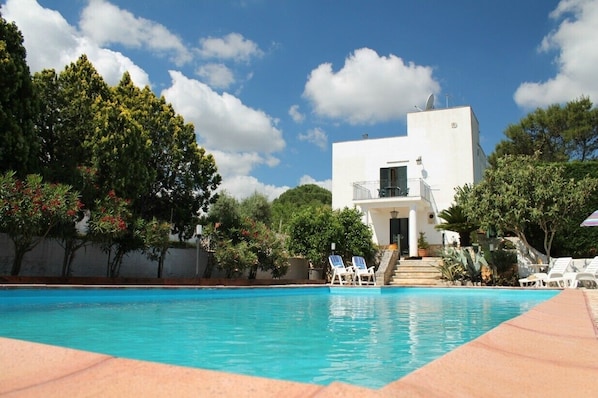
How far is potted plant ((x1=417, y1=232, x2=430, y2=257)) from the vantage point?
2123 centimetres

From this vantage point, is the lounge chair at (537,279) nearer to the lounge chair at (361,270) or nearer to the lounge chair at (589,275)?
the lounge chair at (589,275)

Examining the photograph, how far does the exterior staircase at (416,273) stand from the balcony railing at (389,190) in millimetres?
3889

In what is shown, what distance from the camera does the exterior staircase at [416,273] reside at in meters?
17.7

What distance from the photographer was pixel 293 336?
5098 millimetres

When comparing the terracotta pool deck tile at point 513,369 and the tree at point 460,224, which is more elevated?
the tree at point 460,224

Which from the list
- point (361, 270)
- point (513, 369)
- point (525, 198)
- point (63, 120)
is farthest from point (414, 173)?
point (513, 369)

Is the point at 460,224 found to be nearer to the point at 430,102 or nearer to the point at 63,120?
the point at 430,102

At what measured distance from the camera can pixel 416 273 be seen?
18.4 meters

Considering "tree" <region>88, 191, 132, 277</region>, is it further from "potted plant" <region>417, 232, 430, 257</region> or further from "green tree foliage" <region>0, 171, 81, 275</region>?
"potted plant" <region>417, 232, 430, 257</region>

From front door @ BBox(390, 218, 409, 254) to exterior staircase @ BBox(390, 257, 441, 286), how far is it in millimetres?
3699

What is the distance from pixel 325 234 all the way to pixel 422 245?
20.0ft

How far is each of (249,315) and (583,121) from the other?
85.1 ft

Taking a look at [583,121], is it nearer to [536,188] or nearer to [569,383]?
[536,188]

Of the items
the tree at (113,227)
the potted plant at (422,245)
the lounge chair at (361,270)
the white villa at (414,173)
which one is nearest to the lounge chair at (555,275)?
the lounge chair at (361,270)
